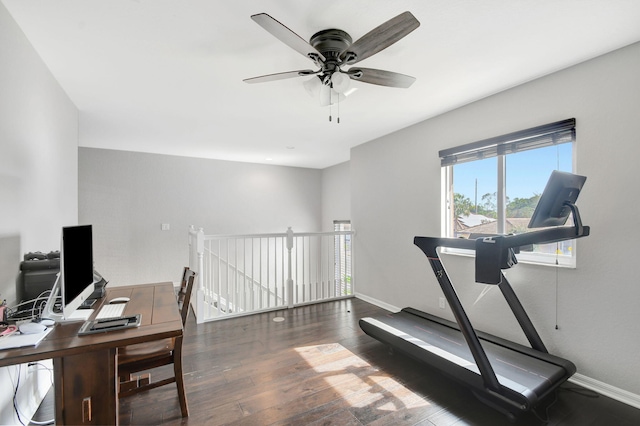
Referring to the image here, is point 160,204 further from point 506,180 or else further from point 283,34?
point 506,180

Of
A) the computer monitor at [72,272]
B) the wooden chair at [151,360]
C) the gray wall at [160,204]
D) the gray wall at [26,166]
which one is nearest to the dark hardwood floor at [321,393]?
the wooden chair at [151,360]

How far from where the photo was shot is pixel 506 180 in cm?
288

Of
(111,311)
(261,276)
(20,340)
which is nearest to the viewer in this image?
(20,340)

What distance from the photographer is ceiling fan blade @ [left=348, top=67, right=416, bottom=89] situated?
1935 millimetres

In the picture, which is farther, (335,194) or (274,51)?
(335,194)

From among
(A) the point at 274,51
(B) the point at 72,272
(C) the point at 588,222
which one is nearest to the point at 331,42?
(A) the point at 274,51

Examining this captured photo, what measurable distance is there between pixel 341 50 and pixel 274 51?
0.52m

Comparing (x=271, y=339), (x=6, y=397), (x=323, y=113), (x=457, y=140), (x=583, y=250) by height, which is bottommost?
(x=271, y=339)

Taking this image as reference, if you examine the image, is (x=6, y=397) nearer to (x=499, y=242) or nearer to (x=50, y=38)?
(x=50, y=38)

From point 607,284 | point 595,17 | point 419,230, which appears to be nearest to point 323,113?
point 419,230

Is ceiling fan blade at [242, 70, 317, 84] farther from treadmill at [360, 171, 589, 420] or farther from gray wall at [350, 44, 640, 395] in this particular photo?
gray wall at [350, 44, 640, 395]

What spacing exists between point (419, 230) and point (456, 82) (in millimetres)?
Result: 1739

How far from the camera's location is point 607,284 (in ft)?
7.06

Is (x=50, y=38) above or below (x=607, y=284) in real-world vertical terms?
above
